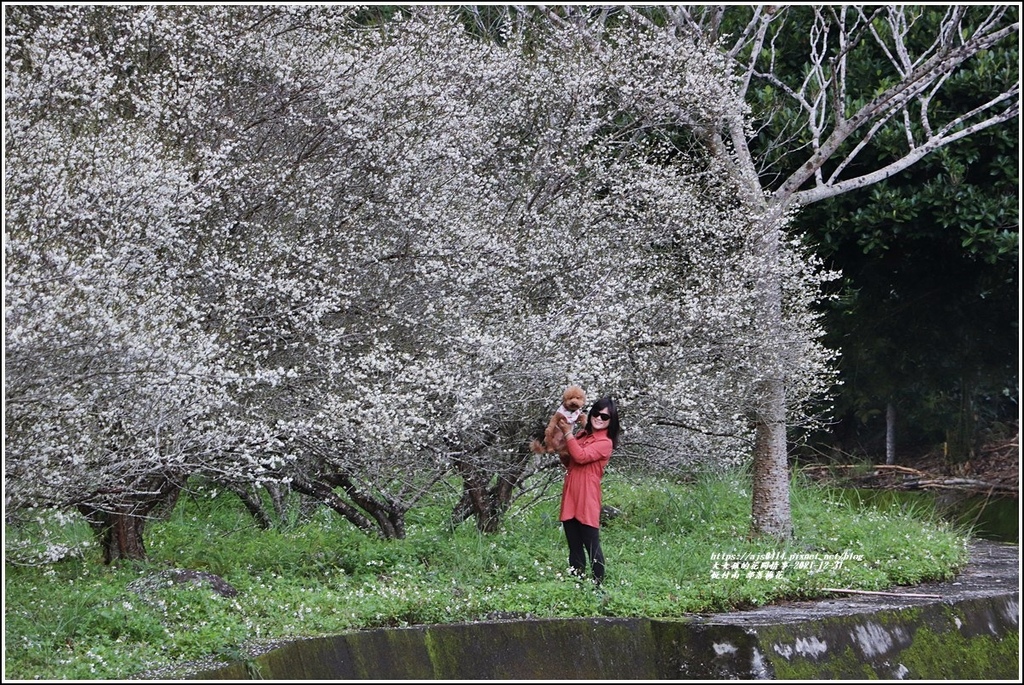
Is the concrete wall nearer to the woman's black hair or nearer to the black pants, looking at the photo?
the black pants

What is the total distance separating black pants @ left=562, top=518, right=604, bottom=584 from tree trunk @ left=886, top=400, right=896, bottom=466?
993 centimetres

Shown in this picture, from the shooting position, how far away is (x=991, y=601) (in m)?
7.06

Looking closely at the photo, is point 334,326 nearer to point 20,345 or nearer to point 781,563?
point 20,345

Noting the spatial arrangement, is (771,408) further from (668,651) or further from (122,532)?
(122,532)

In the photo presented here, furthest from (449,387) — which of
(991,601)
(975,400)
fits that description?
(975,400)

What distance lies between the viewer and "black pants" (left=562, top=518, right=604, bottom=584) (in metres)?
6.47

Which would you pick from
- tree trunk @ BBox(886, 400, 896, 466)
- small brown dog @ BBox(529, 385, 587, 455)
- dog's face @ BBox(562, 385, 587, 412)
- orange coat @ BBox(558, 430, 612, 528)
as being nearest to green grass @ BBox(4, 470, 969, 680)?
orange coat @ BBox(558, 430, 612, 528)

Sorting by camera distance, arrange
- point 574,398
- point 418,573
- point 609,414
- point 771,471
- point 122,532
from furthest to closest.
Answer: point 771,471, point 122,532, point 418,573, point 609,414, point 574,398

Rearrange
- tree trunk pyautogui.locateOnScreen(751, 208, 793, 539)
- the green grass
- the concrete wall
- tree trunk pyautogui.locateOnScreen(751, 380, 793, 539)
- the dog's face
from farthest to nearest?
1. tree trunk pyautogui.locateOnScreen(751, 380, 793, 539)
2. tree trunk pyautogui.locateOnScreen(751, 208, 793, 539)
3. the dog's face
4. the green grass
5. the concrete wall

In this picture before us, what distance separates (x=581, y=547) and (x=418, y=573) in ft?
3.32

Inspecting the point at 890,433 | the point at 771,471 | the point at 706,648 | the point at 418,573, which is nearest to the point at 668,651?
the point at 706,648

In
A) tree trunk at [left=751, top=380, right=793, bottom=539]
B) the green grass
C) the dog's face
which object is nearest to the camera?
the green grass

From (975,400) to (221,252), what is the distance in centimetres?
1157

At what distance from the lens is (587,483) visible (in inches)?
252
